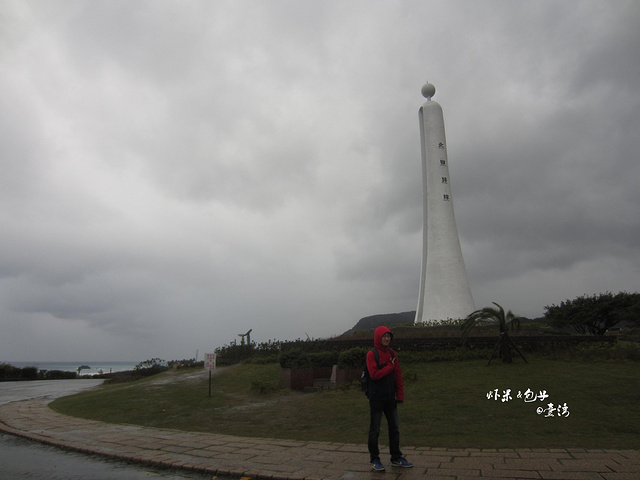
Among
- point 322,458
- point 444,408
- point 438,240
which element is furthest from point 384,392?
point 438,240

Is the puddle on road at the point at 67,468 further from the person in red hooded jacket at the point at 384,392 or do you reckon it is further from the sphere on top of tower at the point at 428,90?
the sphere on top of tower at the point at 428,90

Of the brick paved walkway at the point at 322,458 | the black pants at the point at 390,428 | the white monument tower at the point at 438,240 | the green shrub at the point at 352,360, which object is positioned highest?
the white monument tower at the point at 438,240

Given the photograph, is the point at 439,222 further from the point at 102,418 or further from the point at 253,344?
the point at 102,418

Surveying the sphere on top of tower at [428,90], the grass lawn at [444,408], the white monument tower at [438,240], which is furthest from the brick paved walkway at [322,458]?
the sphere on top of tower at [428,90]

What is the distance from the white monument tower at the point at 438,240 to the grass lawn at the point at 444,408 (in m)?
10.5

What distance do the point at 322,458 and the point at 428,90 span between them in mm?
24875

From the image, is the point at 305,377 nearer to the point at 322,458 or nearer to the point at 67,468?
the point at 322,458

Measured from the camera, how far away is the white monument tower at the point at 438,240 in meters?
22.2

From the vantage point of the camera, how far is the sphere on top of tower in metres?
26.1

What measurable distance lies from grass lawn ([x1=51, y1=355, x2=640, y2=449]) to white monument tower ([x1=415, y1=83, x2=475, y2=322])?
1046 centimetres

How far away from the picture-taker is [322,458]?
4980mm

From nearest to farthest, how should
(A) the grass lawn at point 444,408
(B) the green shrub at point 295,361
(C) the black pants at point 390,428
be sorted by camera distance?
(C) the black pants at point 390,428 → (A) the grass lawn at point 444,408 → (B) the green shrub at point 295,361

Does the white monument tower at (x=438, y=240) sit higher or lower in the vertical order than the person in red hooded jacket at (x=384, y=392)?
higher

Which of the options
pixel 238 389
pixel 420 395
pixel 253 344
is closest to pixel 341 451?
pixel 420 395
